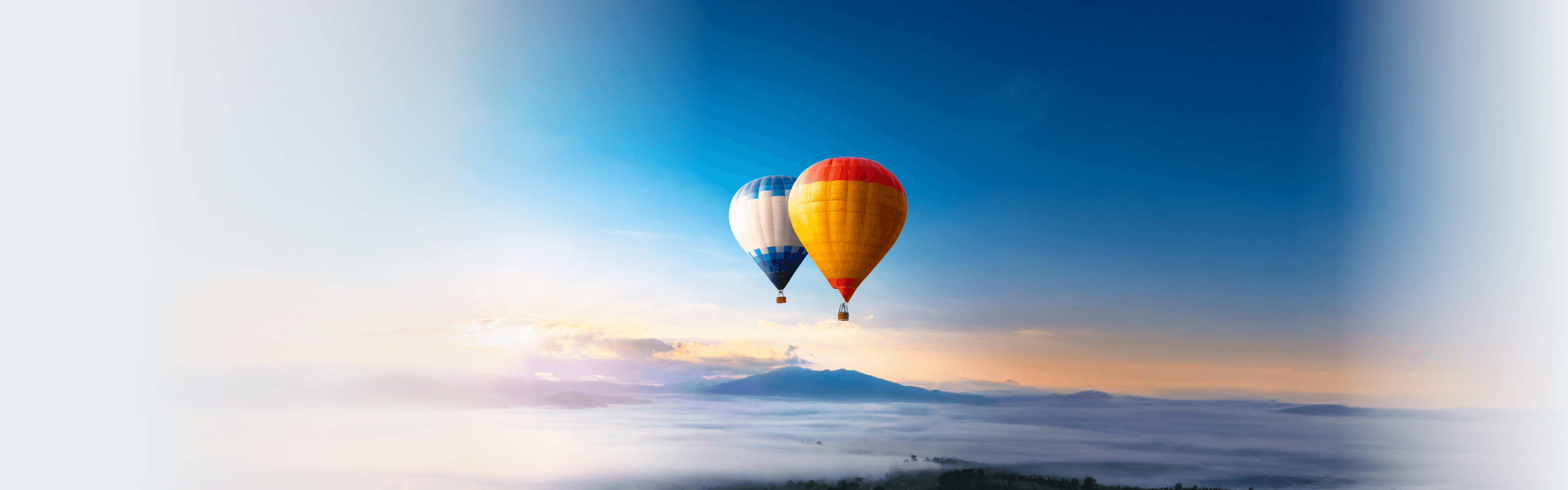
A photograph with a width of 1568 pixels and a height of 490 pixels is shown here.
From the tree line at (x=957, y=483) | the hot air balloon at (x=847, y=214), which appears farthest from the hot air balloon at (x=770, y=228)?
the tree line at (x=957, y=483)

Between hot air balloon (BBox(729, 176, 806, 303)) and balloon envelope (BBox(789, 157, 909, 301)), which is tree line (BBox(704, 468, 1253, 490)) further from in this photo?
balloon envelope (BBox(789, 157, 909, 301))

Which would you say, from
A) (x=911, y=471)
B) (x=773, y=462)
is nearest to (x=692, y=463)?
(x=773, y=462)

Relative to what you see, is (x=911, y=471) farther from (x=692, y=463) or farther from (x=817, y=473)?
(x=692, y=463)

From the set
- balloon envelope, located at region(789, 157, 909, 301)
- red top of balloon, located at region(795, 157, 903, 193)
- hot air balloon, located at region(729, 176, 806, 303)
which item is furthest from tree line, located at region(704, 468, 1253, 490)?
red top of balloon, located at region(795, 157, 903, 193)

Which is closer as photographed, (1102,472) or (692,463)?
(1102,472)

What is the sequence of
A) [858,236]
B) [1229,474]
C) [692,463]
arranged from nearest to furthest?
[858,236] < [692,463] < [1229,474]

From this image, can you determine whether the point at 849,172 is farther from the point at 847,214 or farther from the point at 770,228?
the point at 770,228

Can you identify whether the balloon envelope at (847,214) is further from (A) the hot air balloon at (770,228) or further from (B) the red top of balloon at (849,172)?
(A) the hot air balloon at (770,228)

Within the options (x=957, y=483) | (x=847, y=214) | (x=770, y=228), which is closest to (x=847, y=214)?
(x=847, y=214)
